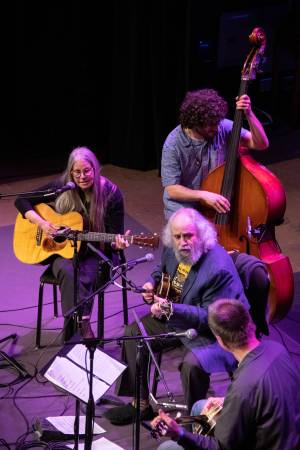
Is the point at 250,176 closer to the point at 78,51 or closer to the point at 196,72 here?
the point at 196,72

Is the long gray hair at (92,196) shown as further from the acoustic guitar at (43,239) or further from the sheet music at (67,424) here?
the sheet music at (67,424)

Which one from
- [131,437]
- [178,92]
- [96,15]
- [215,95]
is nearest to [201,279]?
[131,437]

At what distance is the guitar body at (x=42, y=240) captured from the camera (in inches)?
193

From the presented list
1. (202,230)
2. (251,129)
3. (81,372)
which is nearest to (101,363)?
(81,372)

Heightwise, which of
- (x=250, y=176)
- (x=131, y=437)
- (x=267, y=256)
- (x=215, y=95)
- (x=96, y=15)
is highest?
(x=96, y=15)

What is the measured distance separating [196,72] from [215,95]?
3357 millimetres

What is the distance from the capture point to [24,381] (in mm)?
4703

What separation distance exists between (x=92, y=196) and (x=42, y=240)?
0.47 metres

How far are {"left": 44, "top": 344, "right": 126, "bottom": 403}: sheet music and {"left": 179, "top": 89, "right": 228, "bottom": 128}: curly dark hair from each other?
1623 millimetres

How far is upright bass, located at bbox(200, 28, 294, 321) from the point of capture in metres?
4.52

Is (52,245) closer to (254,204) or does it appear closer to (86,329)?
(86,329)

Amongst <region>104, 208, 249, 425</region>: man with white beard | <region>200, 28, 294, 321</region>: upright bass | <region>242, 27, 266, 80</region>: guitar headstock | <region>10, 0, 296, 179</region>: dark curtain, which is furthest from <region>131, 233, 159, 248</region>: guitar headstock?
<region>10, 0, 296, 179</region>: dark curtain

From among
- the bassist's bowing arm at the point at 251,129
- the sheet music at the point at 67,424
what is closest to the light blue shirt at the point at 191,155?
the bassist's bowing arm at the point at 251,129

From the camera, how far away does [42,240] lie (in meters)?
5.00
